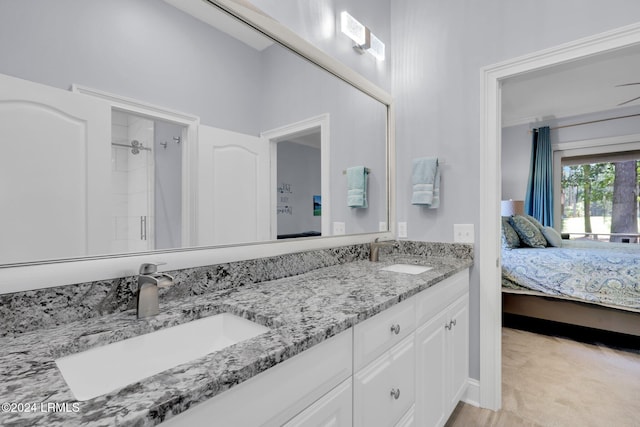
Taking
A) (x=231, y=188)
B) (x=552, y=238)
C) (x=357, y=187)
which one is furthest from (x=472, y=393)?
(x=552, y=238)

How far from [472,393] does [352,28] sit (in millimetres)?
2338

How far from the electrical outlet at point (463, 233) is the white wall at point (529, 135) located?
388 centimetres

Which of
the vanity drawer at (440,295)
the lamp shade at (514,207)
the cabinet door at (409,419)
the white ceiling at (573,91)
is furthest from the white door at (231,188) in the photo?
the lamp shade at (514,207)

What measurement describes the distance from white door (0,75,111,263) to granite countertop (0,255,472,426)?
24 cm

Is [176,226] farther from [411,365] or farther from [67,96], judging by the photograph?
[411,365]

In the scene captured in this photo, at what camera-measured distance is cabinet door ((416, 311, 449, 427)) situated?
1312mm

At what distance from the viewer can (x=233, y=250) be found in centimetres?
127

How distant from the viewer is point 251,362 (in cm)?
62

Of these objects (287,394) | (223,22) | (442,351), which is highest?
(223,22)

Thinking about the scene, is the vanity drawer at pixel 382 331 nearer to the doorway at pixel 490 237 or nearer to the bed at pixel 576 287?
the doorway at pixel 490 237

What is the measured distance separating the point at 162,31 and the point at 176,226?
0.69m

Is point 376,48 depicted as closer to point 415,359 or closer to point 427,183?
point 427,183

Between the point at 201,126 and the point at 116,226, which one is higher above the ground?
the point at 201,126

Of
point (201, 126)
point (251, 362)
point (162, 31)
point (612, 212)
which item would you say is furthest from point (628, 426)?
point (612, 212)
